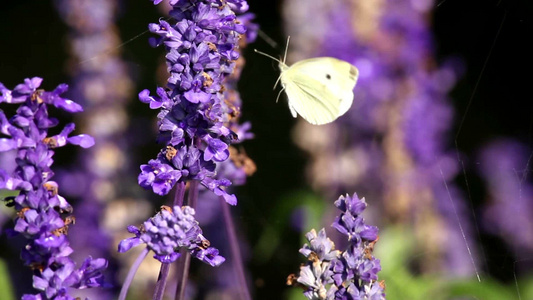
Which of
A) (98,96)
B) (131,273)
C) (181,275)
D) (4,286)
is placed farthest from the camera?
(98,96)

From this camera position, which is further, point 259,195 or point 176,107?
point 259,195

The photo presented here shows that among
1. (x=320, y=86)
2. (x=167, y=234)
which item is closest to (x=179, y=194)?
(x=167, y=234)

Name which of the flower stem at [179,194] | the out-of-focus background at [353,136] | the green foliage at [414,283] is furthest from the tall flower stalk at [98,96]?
the flower stem at [179,194]

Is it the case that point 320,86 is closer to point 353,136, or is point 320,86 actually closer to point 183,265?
point 353,136

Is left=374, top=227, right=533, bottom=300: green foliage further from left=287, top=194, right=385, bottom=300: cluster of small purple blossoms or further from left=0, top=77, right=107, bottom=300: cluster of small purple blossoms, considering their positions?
left=0, top=77, right=107, bottom=300: cluster of small purple blossoms

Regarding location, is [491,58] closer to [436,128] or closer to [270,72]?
Answer: [436,128]

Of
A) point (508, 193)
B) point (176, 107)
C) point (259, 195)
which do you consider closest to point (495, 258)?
point (508, 193)

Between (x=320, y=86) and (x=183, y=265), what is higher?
(x=320, y=86)
